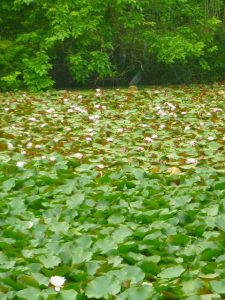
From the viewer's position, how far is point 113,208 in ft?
11.3

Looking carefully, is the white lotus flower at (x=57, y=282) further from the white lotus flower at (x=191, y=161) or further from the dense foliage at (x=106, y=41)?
the dense foliage at (x=106, y=41)

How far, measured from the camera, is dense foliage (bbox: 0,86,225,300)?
7.86ft

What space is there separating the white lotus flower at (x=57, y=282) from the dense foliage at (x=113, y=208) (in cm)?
3

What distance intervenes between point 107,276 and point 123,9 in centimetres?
1020

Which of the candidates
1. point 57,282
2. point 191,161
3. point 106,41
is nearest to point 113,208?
point 57,282

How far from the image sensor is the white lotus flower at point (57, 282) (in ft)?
7.76

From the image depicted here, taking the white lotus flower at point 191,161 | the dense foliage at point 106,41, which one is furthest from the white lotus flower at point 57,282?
the dense foliage at point 106,41

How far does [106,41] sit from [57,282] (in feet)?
33.6

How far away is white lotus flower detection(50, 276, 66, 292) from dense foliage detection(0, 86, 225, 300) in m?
0.03

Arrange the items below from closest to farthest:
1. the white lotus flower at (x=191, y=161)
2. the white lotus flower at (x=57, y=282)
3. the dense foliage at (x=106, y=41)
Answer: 1. the white lotus flower at (x=57, y=282)
2. the white lotus flower at (x=191, y=161)
3. the dense foliage at (x=106, y=41)

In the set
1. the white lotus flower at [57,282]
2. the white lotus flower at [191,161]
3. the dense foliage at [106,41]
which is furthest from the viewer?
the dense foliage at [106,41]

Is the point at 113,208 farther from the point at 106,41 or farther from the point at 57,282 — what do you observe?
the point at 106,41

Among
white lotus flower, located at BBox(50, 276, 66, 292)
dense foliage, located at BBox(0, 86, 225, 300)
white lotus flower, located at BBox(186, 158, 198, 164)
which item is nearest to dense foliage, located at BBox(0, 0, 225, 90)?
dense foliage, located at BBox(0, 86, 225, 300)

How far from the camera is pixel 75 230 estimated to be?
121 inches
